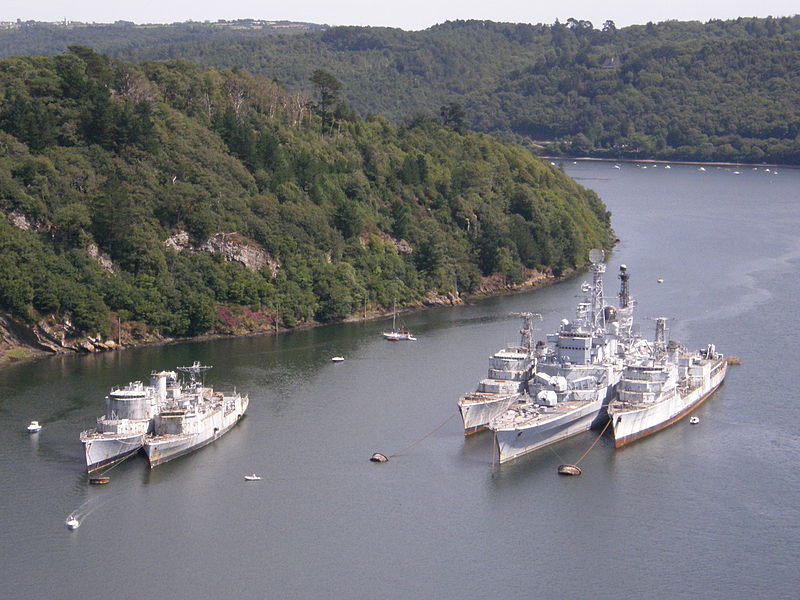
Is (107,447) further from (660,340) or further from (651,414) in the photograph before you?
(660,340)

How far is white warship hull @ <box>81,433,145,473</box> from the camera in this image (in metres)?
62.6

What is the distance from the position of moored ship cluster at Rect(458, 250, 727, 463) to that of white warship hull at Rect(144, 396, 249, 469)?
41.5 ft

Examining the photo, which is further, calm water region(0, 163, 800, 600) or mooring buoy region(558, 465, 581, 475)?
mooring buoy region(558, 465, 581, 475)

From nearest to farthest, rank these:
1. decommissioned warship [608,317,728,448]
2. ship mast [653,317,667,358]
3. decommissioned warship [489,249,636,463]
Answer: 1. decommissioned warship [489,249,636,463]
2. decommissioned warship [608,317,728,448]
3. ship mast [653,317,667,358]

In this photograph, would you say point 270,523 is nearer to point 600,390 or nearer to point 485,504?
point 485,504

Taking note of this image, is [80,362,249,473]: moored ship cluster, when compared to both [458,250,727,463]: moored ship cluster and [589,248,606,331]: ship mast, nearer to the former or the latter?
[458,250,727,463]: moored ship cluster

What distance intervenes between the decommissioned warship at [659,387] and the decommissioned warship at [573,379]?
1.09m

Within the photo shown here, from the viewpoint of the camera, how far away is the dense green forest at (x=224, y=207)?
90.8m

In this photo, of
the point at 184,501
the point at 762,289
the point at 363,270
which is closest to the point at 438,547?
the point at 184,501

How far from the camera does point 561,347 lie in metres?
74.1

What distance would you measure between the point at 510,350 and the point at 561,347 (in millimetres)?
3803

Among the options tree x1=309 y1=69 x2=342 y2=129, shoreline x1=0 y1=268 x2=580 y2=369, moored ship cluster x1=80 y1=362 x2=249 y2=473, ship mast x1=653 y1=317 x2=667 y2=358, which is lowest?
shoreline x1=0 y1=268 x2=580 y2=369

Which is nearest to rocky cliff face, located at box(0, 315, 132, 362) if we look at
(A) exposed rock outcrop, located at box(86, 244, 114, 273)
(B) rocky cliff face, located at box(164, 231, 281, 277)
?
(A) exposed rock outcrop, located at box(86, 244, 114, 273)

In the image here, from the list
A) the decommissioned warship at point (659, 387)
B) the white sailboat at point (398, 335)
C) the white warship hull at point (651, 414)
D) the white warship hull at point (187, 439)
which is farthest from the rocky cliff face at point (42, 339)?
the white warship hull at point (651, 414)
